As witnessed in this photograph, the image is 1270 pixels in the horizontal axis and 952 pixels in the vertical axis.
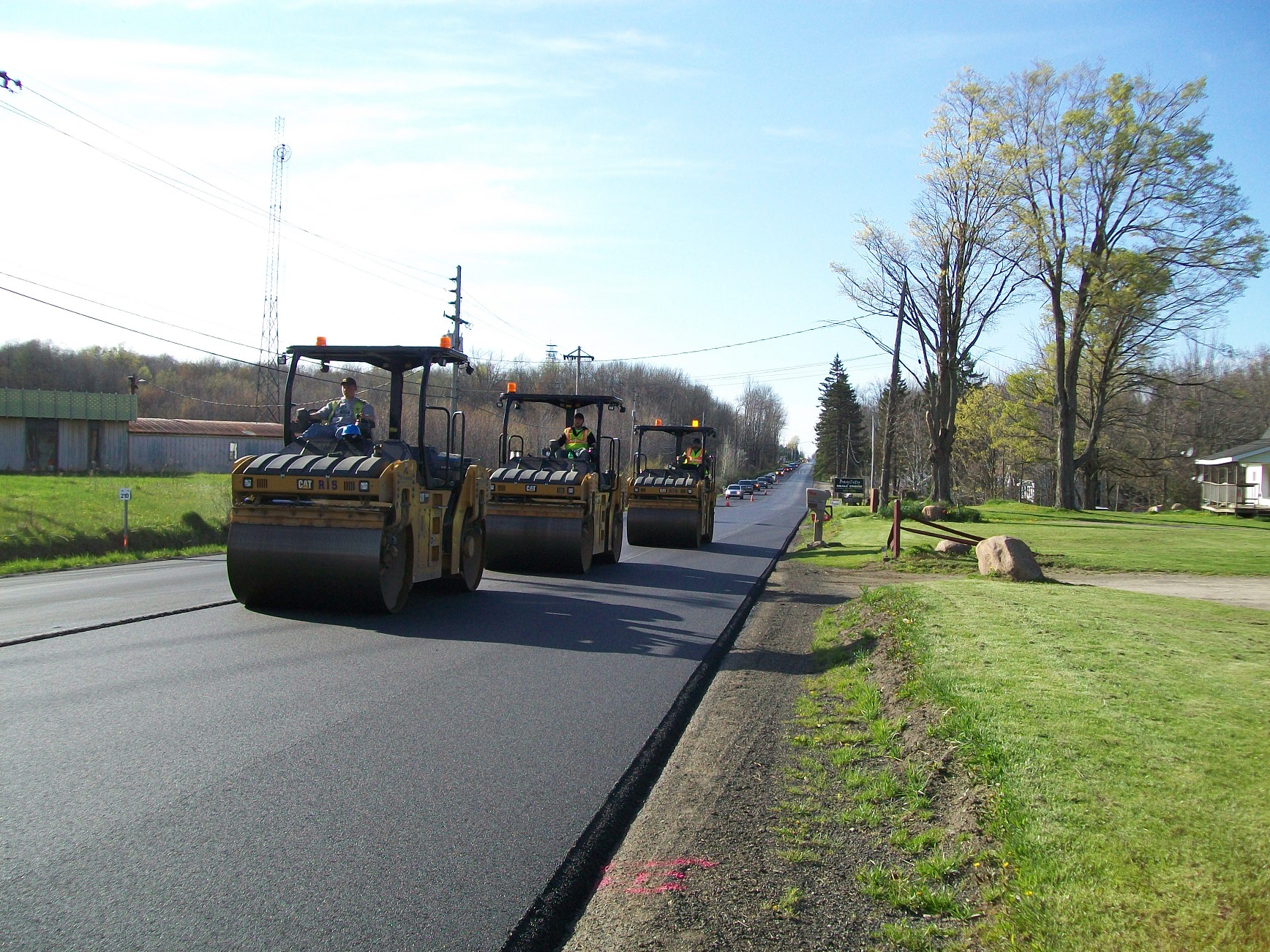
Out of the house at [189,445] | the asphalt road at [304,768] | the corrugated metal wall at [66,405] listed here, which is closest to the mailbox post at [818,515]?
the asphalt road at [304,768]

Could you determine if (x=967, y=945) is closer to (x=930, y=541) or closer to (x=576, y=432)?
(x=576, y=432)

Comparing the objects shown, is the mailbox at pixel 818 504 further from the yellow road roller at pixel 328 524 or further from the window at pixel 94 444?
the window at pixel 94 444

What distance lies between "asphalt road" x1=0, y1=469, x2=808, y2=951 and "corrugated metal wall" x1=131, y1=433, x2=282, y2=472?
49.8m

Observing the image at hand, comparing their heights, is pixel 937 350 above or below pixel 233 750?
above

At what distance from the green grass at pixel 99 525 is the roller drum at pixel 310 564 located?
10.3 metres

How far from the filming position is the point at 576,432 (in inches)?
682

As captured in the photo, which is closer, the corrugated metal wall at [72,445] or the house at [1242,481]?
the house at [1242,481]

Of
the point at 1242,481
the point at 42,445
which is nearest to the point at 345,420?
the point at 1242,481

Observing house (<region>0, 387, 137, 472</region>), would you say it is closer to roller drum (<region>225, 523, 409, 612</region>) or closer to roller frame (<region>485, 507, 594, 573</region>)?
roller frame (<region>485, 507, 594, 573</region>)

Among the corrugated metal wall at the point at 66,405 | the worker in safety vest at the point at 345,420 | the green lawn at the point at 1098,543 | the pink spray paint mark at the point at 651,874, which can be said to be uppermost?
the corrugated metal wall at the point at 66,405

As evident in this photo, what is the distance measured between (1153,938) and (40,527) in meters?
22.7

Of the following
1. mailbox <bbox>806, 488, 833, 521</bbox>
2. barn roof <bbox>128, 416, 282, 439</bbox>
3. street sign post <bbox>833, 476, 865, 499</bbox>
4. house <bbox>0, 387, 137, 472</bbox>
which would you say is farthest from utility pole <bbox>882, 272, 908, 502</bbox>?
house <bbox>0, 387, 137, 472</bbox>

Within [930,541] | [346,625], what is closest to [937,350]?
[930,541]

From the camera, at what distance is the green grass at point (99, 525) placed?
1998cm
